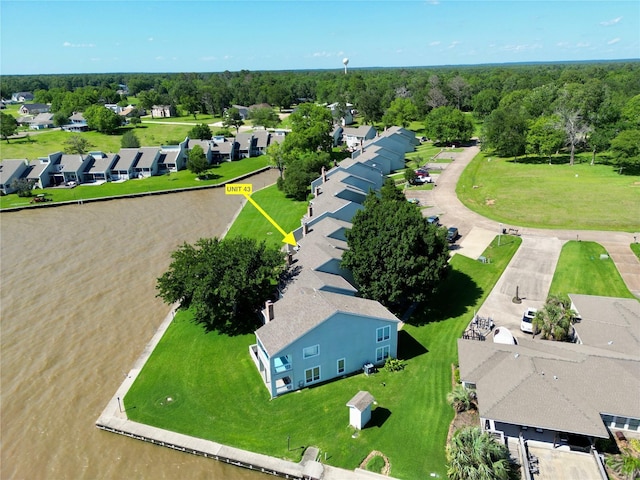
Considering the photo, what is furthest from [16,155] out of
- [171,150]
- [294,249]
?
[294,249]

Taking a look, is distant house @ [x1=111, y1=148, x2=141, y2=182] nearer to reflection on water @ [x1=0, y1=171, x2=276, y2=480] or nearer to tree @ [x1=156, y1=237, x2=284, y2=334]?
reflection on water @ [x1=0, y1=171, x2=276, y2=480]

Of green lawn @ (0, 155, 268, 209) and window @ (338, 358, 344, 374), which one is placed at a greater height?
green lawn @ (0, 155, 268, 209)

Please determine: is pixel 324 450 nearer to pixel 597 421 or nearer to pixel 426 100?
pixel 597 421

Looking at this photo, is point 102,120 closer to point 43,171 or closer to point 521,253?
point 43,171

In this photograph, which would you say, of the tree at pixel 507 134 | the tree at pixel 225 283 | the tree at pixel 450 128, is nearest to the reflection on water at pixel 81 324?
the tree at pixel 225 283

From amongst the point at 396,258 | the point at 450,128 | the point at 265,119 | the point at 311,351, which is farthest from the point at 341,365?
the point at 265,119

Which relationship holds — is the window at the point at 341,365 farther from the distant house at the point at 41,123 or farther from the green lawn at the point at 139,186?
the distant house at the point at 41,123

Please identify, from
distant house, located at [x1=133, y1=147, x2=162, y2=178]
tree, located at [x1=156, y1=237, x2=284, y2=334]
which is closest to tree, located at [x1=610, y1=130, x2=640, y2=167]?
tree, located at [x1=156, y1=237, x2=284, y2=334]
